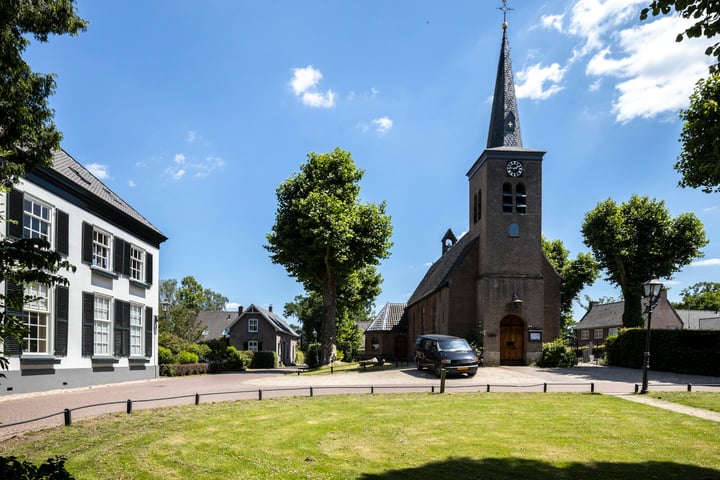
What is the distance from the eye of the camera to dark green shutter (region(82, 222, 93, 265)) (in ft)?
67.6

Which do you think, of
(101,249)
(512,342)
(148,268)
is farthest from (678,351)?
(101,249)

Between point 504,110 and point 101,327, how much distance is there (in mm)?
25952

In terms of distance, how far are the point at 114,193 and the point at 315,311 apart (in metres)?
37.4

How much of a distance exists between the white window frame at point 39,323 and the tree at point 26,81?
8379 millimetres

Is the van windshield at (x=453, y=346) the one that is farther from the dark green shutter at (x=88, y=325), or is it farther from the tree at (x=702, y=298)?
the tree at (x=702, y=298)

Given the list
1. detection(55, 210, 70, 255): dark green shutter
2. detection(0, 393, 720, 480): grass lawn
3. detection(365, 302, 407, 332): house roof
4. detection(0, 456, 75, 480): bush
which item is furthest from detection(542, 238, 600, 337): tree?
detection(0, 456, 75, 480): bush

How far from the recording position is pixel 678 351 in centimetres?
2709

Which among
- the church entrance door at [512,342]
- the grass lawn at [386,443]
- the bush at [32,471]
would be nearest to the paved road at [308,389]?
the grass lawn at [386,443]

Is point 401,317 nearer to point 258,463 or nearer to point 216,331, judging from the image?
point 216,331

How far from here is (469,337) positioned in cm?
3080

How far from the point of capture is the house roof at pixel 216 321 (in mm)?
68250

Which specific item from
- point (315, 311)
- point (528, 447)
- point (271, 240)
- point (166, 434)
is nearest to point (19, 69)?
point (166, 434)

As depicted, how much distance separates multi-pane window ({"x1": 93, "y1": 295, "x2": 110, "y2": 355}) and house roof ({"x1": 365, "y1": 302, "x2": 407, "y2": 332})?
31617mm

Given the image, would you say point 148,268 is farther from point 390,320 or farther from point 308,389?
point 390,320
